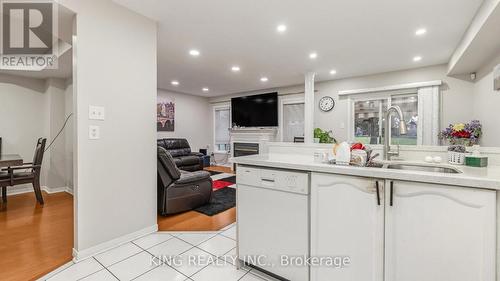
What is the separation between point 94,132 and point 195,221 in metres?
1.48

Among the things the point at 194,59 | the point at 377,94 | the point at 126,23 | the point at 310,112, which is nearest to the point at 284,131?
the point at 310,112

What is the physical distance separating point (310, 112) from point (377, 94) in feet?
5.23

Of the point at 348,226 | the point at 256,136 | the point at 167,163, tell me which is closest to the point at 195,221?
the point at 167,163

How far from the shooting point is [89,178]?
6.11ft

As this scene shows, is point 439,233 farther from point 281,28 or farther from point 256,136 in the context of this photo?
point 256,136

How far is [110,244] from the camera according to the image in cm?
198

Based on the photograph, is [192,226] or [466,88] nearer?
[192,226]

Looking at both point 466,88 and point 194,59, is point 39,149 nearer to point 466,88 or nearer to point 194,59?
point 194,59

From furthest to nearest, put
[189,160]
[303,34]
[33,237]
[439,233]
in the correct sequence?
[189,160] → [303,34] → [33,237] → [439,233]

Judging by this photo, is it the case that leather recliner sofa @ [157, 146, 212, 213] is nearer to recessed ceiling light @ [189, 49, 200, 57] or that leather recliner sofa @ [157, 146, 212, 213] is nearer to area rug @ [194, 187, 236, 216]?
area rug @ [194, 187, 236, 216]

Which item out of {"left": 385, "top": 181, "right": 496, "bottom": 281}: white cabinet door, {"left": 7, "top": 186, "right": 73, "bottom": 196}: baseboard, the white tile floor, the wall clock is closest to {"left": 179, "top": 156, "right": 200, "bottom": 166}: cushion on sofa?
{"left": 7, "top": 186, "right": 73, "bottom": 196}: baseboard

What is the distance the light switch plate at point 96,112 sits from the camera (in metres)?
1.87

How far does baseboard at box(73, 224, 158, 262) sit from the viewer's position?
1795 mm

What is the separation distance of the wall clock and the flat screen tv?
1.28 meters
